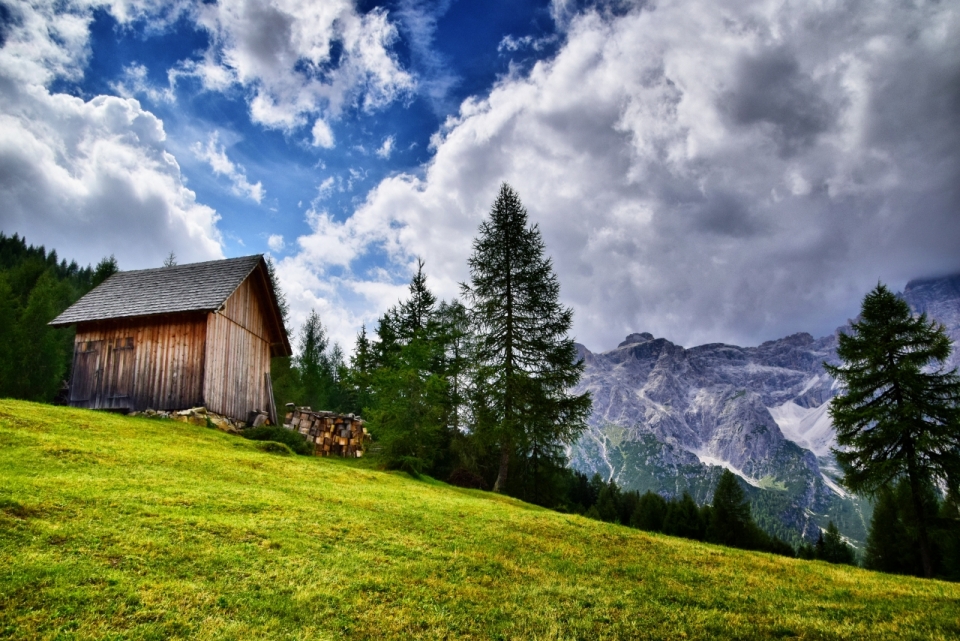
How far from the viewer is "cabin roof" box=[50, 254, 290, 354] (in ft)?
87.2

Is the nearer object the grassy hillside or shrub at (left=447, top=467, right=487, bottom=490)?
the grassy hillside

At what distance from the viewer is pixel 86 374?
88.8ft

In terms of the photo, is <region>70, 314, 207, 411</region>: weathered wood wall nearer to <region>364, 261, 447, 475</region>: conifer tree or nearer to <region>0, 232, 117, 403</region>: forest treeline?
<region>364, 261, 447, 475</region>: conifer tree

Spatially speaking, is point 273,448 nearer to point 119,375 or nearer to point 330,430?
point 330,430

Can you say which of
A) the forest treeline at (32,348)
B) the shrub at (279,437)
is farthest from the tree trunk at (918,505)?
the forest treeline at (32,348)

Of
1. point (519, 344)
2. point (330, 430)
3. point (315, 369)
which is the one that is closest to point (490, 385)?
point (519, 344)

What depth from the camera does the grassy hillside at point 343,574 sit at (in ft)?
19.2

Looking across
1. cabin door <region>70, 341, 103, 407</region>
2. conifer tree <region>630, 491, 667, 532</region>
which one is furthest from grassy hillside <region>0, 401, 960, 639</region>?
conifer tree <region>630, 491, 667, 532</region>

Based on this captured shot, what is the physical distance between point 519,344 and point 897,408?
19465 mm

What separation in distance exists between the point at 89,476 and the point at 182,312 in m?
17.5

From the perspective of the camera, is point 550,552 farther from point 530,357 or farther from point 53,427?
point 530,357

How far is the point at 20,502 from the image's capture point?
7945 mm

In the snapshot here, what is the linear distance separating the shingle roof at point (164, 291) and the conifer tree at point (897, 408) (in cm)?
→ 3358

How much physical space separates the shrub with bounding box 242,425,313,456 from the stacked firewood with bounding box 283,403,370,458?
520cm
